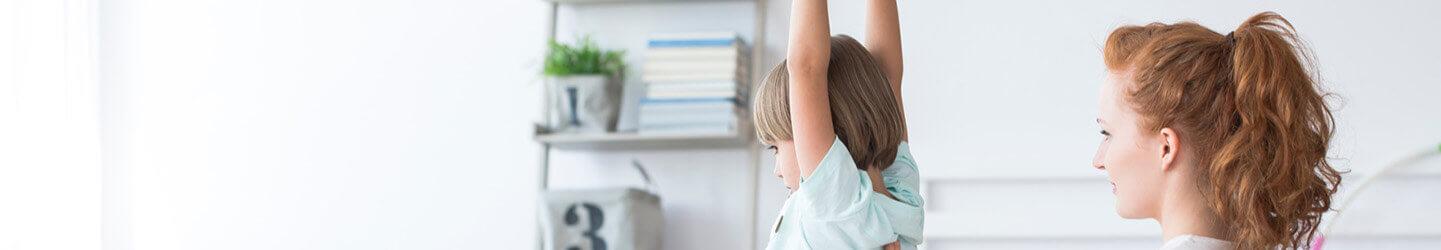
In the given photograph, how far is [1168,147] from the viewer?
103 cm

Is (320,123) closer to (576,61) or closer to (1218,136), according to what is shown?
(576,61)

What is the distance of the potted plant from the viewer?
9.16ft

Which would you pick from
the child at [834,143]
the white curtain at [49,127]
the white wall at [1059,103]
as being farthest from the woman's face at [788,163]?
the white curtain at [49,127]

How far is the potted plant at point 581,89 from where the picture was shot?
9.16ft

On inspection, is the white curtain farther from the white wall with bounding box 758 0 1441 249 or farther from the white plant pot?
the white wall with bounding box 758 0 1441 249

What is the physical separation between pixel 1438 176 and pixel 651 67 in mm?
1311

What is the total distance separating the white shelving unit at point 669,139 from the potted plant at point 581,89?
26 millimetres

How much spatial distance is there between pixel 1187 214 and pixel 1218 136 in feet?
0.20

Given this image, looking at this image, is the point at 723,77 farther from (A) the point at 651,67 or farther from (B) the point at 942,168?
(B) the point at 942,168

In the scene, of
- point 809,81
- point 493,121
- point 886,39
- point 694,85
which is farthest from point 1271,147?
point 493,121

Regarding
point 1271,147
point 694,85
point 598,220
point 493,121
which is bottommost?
point 598,220

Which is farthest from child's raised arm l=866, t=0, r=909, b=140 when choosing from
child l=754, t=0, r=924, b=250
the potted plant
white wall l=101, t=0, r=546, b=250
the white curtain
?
the white curtain

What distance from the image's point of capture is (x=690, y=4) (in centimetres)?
296

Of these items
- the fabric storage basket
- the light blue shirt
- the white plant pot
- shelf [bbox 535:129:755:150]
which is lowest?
the fabric storage basket
